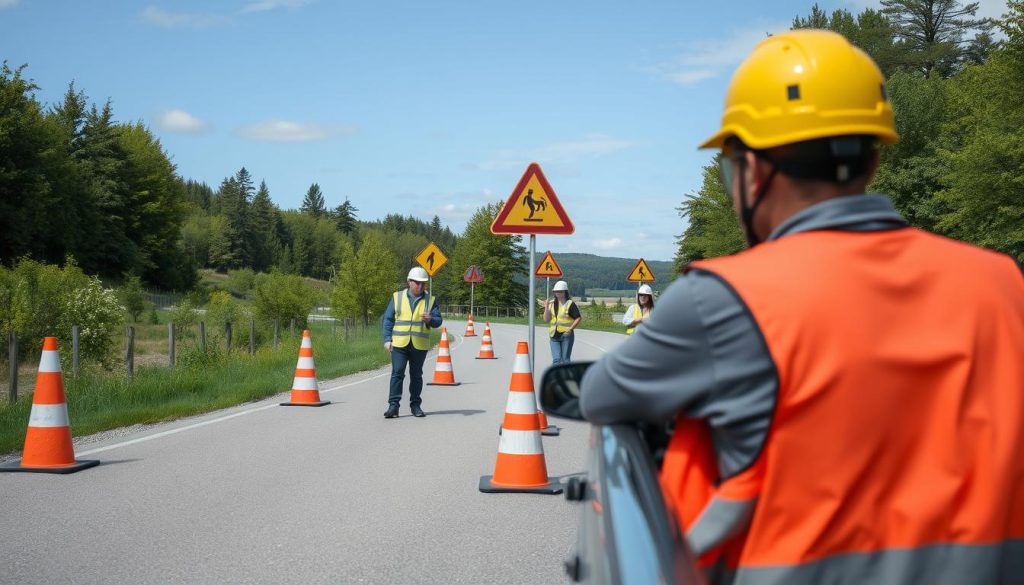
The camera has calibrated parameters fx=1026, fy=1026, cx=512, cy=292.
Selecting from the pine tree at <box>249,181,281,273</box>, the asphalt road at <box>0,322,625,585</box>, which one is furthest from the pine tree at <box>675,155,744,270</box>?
the pine tree at <box>249,181,281,273</box>

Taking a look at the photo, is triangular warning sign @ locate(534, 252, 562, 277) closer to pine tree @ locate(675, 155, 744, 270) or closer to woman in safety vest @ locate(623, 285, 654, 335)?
woman in safety vest @ locate(623, 285, 654, 335)

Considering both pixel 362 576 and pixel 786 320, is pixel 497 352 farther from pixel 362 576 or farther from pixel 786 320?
pixel 786 320

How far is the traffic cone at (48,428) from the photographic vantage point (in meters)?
8.56

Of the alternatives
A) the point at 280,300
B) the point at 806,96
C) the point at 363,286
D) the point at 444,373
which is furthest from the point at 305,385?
the point at 363,286

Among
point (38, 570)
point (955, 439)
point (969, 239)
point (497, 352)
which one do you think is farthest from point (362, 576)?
point (969, 239)

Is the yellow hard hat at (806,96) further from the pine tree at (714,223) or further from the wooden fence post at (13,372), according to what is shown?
the pine tree at (714,223)

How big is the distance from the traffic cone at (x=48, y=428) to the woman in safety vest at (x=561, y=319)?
31.4 feet

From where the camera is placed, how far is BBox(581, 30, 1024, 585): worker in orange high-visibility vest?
1677mm

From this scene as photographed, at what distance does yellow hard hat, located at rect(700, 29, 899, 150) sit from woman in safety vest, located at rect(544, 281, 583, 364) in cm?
1512

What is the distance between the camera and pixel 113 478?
8406 millimetres

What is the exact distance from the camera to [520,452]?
8.06 metres

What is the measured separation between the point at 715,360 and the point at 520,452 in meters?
6.41

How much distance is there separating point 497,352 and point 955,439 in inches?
1234

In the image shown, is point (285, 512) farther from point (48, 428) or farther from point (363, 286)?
point (363, 286)
